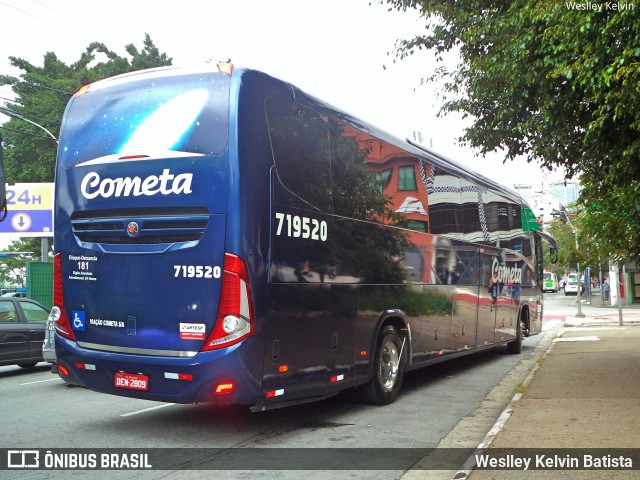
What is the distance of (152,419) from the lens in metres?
7.62

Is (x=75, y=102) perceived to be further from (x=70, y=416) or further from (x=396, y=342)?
(x=396, y=342)

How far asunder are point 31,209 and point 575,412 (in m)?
28.8

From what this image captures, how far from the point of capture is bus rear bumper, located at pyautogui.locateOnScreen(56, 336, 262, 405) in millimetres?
5977

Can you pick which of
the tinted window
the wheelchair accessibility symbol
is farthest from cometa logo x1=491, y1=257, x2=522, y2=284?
the tinted window

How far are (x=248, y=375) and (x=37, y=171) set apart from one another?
33.9 metres

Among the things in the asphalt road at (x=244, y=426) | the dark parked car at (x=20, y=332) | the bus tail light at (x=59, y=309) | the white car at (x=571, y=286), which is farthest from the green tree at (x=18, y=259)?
the white car at (x=571, y=286)

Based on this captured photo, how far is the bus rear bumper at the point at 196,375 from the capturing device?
5.98 meters

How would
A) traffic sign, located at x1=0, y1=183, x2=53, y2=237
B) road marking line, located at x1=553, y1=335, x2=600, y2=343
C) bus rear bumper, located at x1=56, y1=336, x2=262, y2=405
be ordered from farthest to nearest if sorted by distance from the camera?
traffic sign, located at x1=0, y1=183, x2=53, y2=237 < road marking line, located at x1=553, y1=335, x2=600, y2=343 < bus rear bumper, located at x1=56, y1=336, x2=262, y2=405

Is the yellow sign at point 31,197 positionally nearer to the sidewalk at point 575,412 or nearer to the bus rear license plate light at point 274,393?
the sidewalk at point 575,412

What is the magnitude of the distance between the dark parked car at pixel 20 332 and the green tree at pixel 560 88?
9062 millimetres

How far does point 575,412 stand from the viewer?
7727mm

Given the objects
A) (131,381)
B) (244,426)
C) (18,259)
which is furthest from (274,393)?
(18,259)

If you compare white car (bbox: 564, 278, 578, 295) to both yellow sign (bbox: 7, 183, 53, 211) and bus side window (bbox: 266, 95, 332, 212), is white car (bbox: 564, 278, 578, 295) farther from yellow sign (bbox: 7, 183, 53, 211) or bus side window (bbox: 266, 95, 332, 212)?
bus side window (bbox: 266, 95, 332, 212)

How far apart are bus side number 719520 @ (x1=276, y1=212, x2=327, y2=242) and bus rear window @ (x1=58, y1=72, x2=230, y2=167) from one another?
94cm
